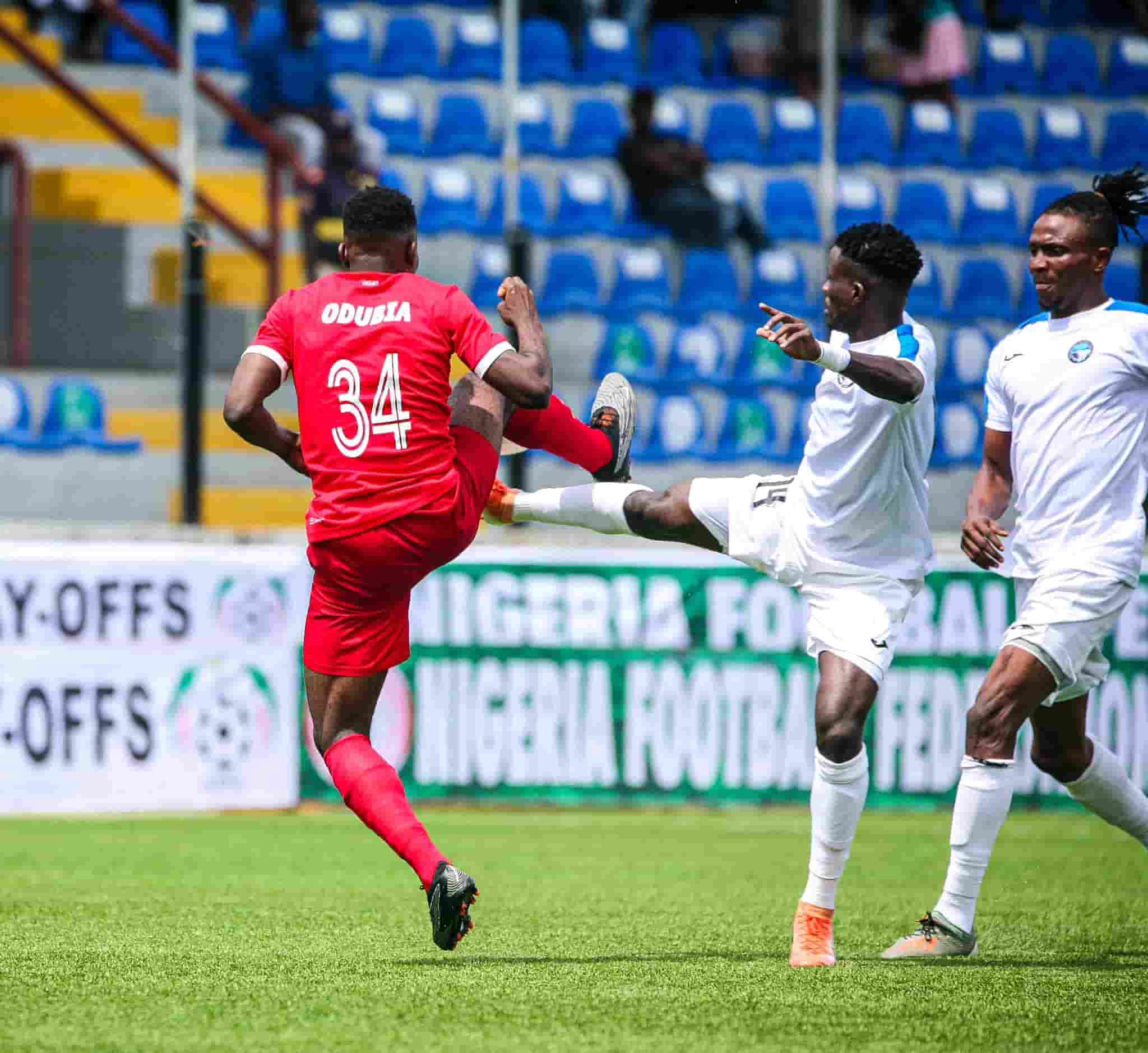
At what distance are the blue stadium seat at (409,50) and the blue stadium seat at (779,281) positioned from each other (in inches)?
128

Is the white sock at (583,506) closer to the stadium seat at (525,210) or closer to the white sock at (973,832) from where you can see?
the white sock at (973,832)

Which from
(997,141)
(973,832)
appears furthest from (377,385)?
(997,141)

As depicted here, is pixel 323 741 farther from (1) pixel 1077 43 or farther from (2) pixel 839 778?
(1) pixel 1077 43

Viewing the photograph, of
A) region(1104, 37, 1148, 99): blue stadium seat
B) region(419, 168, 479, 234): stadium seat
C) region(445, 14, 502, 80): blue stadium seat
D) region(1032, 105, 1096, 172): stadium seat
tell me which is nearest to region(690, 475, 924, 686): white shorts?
region(419, 168, 479, 234): stadium seat

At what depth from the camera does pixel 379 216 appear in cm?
540

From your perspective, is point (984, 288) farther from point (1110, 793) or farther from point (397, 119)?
point (1110, 793)

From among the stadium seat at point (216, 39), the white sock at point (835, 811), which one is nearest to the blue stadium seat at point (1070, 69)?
the stadium seat at point (216, 39)

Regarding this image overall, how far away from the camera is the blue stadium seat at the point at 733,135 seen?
55.0 ft

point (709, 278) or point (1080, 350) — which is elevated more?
point (709, 278)

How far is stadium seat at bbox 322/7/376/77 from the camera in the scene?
52.3 feet

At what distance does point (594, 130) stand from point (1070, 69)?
4.93 metres

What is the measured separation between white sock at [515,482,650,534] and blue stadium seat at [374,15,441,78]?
10668 mm

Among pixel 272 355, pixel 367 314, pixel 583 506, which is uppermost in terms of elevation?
pixel 367 314

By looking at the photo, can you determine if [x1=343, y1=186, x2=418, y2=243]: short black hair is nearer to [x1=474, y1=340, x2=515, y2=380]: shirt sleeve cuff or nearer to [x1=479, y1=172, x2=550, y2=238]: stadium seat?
[x1=474, y1=340, x2=515, y2=380]: shirt sleeve cuff
